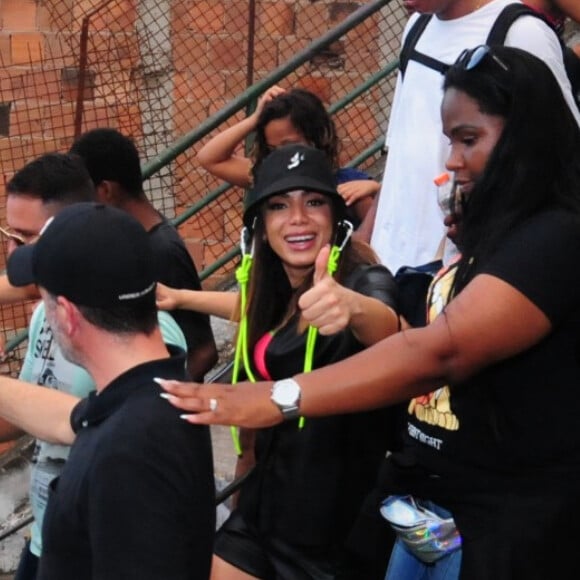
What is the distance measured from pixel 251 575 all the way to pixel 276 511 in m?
0.18

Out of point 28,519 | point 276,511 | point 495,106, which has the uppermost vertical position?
point 495,106

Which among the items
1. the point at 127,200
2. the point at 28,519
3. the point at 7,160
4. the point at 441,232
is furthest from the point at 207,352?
the point at 7,160

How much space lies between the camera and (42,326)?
10.7 ft

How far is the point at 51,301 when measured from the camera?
2322 millimetres

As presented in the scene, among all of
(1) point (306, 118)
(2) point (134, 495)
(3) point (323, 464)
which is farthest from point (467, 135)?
(1) point (306, 118)

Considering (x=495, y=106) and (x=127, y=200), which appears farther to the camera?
(x=127, y=200)

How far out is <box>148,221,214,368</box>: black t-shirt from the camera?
12.4ft

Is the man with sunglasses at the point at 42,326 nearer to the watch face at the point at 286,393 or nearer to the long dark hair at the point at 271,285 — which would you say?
the long dark hair at the point at 271,285

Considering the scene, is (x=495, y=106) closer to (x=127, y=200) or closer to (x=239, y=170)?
(x=127, y=200)

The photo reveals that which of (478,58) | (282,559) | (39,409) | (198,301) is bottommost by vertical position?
(282,559)

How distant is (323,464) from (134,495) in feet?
3.60

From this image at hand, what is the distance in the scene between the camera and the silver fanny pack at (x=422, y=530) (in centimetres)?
280

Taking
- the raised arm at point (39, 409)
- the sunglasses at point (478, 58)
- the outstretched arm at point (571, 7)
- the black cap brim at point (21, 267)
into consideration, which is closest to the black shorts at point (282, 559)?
the raised arm at point (39, 409)

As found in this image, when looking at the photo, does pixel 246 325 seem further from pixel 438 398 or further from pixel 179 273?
pixel 438 398
